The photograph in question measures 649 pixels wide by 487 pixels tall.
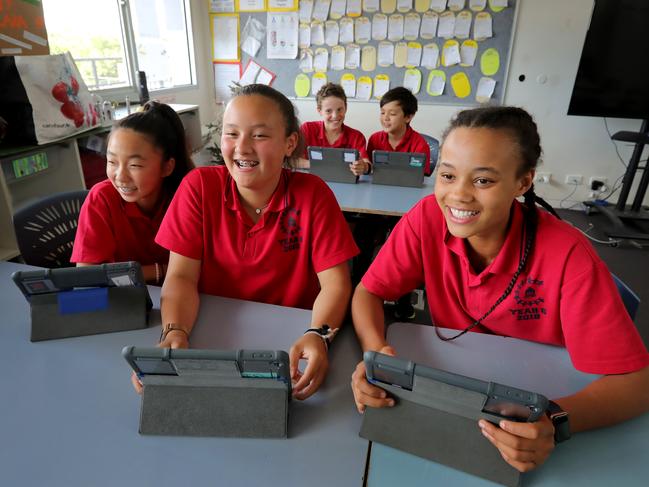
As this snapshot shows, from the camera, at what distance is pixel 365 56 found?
4000 millimetres

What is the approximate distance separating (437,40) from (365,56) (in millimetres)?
667

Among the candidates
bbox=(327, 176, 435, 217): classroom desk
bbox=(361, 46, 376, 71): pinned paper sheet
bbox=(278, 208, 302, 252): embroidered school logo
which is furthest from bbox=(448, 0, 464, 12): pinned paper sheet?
bbox=(278, 208, 302, 252): embroidered school logo

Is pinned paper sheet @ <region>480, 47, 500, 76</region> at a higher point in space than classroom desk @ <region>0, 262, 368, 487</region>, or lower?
higher

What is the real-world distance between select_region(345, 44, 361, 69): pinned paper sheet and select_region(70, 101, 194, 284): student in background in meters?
2.97

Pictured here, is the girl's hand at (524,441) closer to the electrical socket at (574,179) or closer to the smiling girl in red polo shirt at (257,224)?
the smiling girl in red polo shirt at (257,224)

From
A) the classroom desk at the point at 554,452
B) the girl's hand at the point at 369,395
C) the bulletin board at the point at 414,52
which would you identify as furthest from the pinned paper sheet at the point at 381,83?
the girl's hand at the point at 369,395

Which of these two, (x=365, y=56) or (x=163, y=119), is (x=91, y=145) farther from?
(x=365, y=56)

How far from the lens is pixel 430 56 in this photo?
386 cm

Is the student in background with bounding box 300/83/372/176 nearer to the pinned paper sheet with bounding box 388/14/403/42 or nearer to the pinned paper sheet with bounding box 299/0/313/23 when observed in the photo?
the pinned paper sheet with bounding box 388/14/403/42

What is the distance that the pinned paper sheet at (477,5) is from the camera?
3.58 meters

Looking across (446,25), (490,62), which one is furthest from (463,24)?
(490,62)

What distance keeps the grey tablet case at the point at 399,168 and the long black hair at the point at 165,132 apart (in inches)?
46.6

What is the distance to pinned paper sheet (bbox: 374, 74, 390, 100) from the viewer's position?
4037 mm

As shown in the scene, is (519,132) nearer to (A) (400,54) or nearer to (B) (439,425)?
(B) (439,425)
